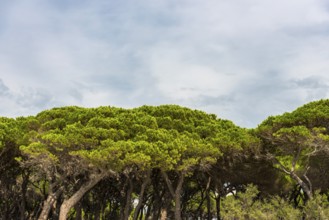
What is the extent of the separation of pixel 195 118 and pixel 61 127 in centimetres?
997

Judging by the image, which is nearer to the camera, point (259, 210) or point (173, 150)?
point (259, 210)

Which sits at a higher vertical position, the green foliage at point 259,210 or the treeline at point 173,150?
the treeline at point 173,150

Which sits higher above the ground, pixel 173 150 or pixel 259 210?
pixel 173 150

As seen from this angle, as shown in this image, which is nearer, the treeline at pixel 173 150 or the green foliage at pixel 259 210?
the green foliage at pixel 259 210

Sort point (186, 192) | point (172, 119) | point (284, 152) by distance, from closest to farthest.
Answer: point (284, 152)
point (172, 119)
point (186, 192)

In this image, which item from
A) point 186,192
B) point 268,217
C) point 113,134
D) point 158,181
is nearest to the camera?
point 268,217

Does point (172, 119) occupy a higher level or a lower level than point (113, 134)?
higher

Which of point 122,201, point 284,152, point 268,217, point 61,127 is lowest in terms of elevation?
point 268,217

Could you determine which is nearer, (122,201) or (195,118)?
(195,118)

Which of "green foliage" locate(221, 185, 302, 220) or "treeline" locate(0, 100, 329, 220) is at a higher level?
"treeline" locate(0, 100, 329, 220)

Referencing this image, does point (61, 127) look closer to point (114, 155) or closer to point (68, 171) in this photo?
point (68, 171)

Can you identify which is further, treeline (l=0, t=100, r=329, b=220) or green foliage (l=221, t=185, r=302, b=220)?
treeline (l=0, t=100, r=329, b=220)

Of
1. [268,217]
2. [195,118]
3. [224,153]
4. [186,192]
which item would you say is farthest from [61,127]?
[186,192]

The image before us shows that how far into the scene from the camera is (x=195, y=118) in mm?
29750
